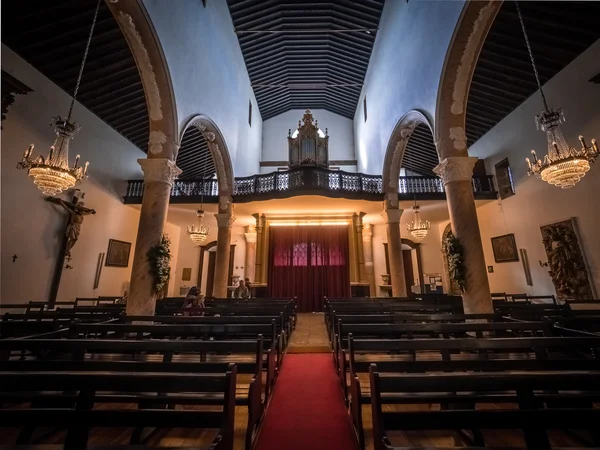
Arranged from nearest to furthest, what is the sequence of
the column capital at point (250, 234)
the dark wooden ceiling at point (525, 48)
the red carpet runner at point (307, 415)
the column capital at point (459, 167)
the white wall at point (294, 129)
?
the red carpet runner at point (307, 415) < the column capital at point (459, 167) < the dark wooden ceiling at point (525, 48) < the column capital at point (250, 234) < the white wall at point (294, 129)

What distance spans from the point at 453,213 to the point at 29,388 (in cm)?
611

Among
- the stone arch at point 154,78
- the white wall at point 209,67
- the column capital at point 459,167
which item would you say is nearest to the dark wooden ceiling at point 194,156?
the white wall at point 209,67

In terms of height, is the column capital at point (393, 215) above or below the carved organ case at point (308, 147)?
below

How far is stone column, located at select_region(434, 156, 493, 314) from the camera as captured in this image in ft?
15.6

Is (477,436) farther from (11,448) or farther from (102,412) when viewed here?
(11,448)

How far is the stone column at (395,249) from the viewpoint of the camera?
29.0 feet

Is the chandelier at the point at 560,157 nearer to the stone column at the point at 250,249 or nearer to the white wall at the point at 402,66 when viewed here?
the white wall at the point at 402,66

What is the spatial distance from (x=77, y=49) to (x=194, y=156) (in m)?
5.65

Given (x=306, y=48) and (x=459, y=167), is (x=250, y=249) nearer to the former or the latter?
(x=459, y=167)

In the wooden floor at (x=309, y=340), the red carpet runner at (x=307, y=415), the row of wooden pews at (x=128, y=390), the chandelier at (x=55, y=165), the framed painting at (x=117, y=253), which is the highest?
the chandelier at (x=55, y=165)

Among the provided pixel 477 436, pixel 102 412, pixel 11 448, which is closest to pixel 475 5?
pixel 477 436

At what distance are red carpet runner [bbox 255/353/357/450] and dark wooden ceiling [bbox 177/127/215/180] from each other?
950 centimetres

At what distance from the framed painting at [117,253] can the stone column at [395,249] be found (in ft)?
31.8

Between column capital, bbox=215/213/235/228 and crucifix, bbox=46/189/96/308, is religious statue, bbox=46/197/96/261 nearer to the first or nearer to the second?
crucifix, bbox=46/189/96/308
